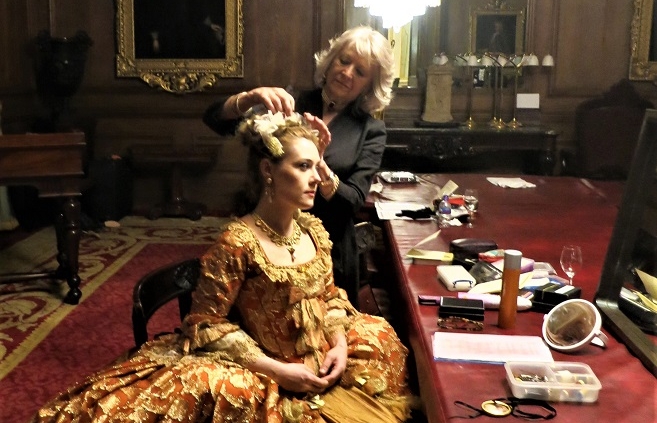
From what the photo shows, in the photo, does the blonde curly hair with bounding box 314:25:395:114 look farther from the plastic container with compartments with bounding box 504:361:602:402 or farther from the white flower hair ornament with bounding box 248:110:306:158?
the plastic container with compartments with bounding box 504:361:602:402

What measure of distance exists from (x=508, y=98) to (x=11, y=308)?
4177mm

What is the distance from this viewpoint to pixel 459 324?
5.98ft

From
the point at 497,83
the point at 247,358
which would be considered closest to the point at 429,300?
the point at 247,358

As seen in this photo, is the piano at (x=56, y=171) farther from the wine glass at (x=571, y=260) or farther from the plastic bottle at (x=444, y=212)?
the wine glass at (x=571, y=260)

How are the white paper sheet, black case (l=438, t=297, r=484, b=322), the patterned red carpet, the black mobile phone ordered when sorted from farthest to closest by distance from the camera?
the patterned red carpet → the black mobile phone → black case (l=438, t=297, r=484, b=322) → the white paper sheet

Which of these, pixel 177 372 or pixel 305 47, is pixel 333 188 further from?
pixel 305 47

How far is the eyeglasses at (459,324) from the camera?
5.92ft

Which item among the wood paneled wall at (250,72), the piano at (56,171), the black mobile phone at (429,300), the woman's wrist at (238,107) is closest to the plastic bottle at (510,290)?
the black mobile phone at (429,300)

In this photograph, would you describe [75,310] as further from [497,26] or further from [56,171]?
[497,26]

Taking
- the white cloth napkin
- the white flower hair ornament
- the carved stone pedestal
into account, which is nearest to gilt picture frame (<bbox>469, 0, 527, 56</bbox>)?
the carved stone pedestal

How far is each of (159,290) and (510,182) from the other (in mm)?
2451

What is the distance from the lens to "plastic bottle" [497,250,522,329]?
5.79 feet

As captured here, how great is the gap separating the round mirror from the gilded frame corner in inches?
200

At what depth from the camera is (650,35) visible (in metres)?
6.17
